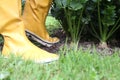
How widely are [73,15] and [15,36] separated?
→ 564 millimetres

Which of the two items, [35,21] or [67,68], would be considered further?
[35,21]

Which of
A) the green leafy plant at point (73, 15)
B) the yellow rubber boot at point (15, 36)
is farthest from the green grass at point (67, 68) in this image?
the green leafy plant at point (73, 15)

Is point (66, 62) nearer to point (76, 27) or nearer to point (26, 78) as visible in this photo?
point (26, 78)

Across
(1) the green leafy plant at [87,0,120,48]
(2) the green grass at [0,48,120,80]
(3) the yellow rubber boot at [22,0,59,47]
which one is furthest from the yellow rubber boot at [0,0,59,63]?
(1) the green leafy plant at [87,0,120,48]

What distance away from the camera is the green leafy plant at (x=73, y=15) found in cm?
243

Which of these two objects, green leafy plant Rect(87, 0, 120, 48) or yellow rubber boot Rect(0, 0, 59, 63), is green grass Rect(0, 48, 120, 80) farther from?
green leafy plant Rect(87, 0, 120, 48)

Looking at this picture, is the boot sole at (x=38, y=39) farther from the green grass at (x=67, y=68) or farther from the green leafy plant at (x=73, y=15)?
the green grass at (x=67, y=68)

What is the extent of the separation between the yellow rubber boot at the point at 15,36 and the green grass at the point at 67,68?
60 millimetres

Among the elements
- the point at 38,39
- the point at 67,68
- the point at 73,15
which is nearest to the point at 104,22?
the point at 73,15

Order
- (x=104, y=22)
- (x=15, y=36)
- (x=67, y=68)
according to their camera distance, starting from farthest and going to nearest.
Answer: (x=104, y=22), (x=15, y=36), (x=67, y=68)

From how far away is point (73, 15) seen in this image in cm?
257

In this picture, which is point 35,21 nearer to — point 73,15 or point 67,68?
point 73,15

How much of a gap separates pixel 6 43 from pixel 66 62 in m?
0.38

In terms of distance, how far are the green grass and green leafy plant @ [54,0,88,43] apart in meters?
0.33
